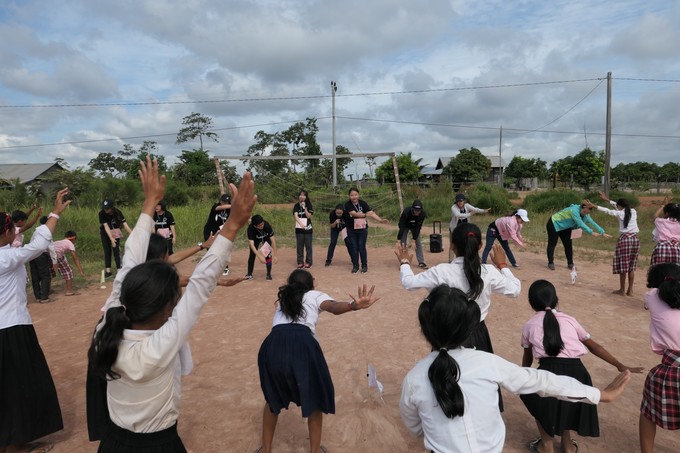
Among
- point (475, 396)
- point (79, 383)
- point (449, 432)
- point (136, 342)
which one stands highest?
point (136, 342)

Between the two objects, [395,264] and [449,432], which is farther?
[395,264]

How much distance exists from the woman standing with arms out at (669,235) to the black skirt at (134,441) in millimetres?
6471

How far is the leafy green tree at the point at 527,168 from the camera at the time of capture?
43.6m

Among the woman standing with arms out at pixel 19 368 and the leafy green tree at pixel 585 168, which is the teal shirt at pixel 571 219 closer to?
the woman standing with arms out at pixel 19 368

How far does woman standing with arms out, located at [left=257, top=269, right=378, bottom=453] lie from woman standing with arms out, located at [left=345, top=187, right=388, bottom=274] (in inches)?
240

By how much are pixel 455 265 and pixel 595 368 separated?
2641mm

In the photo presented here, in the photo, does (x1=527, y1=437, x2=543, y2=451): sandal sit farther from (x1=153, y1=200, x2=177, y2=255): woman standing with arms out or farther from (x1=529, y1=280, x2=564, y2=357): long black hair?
(x1=153, y1=200, x2=177, y2=255): woman standing with arms out

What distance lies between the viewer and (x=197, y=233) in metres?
14.0

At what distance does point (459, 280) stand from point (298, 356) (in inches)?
46.1

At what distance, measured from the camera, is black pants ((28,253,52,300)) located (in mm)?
7379

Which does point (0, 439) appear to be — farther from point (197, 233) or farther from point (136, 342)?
point (197, 233)

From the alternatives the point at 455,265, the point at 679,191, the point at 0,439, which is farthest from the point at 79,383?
the point at 679,191

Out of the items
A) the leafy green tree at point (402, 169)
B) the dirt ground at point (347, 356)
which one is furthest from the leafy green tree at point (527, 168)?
the dirt ground at point (347, 356)

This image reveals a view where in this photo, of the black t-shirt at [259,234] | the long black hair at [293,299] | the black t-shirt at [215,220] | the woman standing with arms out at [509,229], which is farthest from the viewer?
the woman standing with arms out at [509,229]
